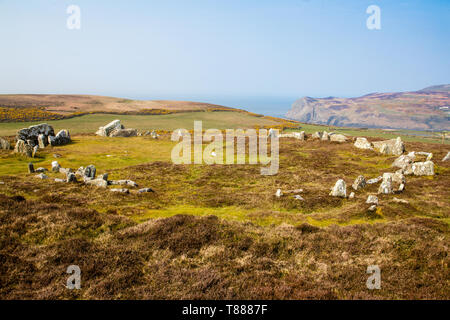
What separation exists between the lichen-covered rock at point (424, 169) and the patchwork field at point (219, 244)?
17.0 ft

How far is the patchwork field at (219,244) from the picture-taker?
8875 mm

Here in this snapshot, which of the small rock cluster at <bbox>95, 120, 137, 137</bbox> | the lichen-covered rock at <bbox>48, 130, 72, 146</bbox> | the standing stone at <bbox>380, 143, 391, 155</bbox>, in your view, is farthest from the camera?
the small rock cluster at <bbox>95, 120, 137, 137</bbox>

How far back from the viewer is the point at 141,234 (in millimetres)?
13117

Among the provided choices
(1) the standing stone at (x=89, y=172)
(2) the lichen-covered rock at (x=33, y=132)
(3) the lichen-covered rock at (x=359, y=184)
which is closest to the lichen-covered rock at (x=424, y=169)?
(3) the lichen-covered rock at (x=359, y=184)

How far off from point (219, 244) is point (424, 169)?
29.4 metres

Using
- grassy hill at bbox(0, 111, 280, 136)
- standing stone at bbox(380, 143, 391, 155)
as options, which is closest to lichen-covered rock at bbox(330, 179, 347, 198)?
standing stone at bbox(380, 143, 391, 155)

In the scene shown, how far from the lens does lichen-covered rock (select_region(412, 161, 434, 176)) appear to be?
95.7 ft

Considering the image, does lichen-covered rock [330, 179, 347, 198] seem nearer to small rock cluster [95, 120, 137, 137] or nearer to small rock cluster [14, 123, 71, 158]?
small rock cluster [14, 123, 71, 158]

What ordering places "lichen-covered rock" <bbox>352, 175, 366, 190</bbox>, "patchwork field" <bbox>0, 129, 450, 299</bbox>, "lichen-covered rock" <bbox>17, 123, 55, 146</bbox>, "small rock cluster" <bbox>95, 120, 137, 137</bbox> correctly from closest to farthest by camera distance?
"patchwork field" <bbox>0, 129, 450, 299</bbox>
"lichen-covered rock" <bbox>352, 175, 366, 190</bbox>
"lichen-covered rock" <bbox>17, 123, 55, 146</bbox>
"small rock cluster" <bbox>95, 120, 137, 137</bbox>

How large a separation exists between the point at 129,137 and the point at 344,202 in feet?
182

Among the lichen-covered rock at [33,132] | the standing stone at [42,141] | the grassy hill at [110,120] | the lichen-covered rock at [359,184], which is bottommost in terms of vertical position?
the lichen-covered rock at [359,184]

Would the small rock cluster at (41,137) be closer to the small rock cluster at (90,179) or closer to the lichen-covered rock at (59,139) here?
the lichen-covered rock at (59,139)

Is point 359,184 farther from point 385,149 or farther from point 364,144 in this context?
point 364,144

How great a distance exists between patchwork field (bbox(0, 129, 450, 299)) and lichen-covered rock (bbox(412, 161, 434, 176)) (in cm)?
518
